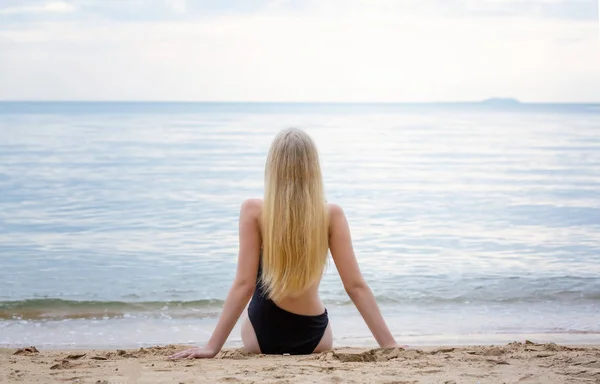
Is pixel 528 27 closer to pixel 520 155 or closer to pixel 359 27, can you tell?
pixel 359 27

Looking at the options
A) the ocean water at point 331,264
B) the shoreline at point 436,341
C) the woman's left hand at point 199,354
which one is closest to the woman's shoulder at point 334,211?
the woman's left hand at point 199,354

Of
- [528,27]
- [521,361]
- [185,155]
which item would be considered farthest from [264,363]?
[528,27]

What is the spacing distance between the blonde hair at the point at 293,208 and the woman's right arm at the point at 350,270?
0.09 m

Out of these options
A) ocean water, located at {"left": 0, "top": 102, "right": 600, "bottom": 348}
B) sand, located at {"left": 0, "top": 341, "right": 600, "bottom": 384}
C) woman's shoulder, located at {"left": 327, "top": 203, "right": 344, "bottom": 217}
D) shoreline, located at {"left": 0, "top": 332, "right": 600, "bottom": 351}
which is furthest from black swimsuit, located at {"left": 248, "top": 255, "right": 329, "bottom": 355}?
ocean water, located at {"left": 0, "top": 102, "right": 600, "bottom": 348}

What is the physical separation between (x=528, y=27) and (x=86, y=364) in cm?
5146

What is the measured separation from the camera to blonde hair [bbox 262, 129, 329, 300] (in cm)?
354

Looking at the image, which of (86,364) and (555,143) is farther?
(555,143)

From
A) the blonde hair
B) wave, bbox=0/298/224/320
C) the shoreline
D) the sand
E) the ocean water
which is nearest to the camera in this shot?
the sand

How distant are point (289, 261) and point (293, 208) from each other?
28 centimetres

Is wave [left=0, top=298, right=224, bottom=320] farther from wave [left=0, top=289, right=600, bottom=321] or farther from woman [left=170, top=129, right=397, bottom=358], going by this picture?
woman [left=170, top=129, right=397, bottom=358]

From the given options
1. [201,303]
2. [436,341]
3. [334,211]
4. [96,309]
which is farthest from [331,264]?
[334,211]

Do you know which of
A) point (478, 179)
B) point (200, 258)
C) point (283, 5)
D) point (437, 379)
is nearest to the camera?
point (437, 379)

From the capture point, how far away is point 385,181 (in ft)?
62.9

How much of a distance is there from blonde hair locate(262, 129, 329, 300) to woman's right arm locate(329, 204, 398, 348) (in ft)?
0.29
